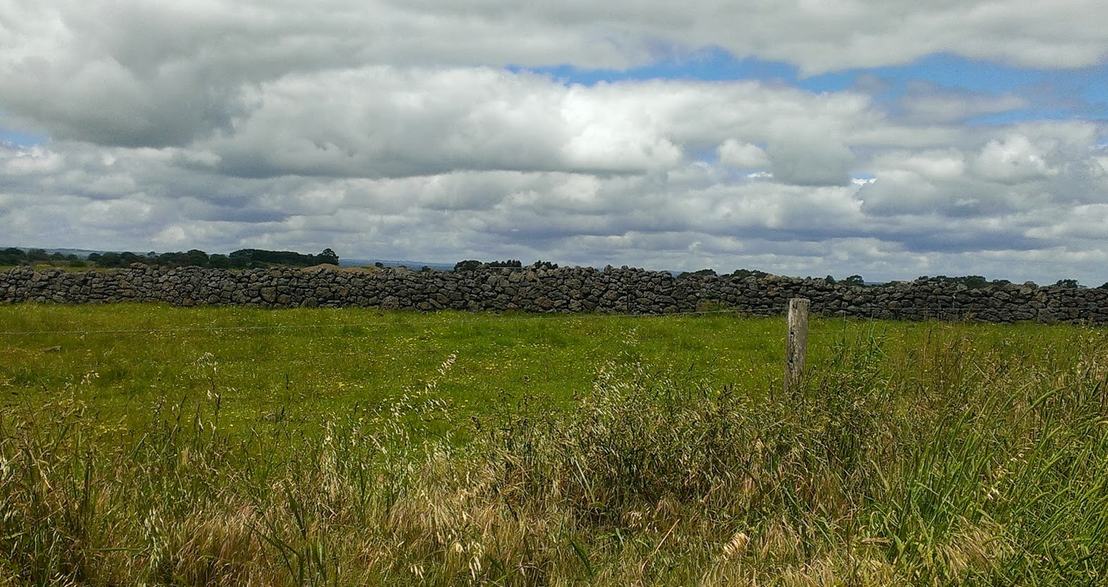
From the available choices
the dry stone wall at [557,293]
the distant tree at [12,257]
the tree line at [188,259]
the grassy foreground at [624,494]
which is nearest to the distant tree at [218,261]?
the tree line at [188,259]

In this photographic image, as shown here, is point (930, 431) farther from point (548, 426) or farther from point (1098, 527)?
point (548, 426)

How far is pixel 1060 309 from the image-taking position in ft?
82.1

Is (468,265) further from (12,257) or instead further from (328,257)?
(12,257)

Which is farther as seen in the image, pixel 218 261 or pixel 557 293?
pixel 218 261

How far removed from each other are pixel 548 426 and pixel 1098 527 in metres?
3.53

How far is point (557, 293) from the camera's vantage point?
2447cm

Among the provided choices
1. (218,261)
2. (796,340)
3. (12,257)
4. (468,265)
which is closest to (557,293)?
(468,265)

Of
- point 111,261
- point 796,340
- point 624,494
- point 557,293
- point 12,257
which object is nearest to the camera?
point 624,494

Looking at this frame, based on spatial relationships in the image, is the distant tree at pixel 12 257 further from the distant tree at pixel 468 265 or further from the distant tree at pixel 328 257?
the distant tree at pixel 468 265

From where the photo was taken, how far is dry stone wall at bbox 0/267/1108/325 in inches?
961

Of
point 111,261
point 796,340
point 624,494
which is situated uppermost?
point 111,261

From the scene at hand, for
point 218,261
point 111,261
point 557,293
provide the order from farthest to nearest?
point 218,261 → point 111,261 → point 557,293

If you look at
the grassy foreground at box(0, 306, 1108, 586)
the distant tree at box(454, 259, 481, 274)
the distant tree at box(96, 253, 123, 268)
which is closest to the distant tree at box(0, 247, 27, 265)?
the distant tree at box(96, 253, 123, 268)

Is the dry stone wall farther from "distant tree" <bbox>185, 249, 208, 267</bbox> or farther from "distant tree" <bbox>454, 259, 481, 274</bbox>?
"distant tree" <bbox>185, 249, 208, 267</bbox>
